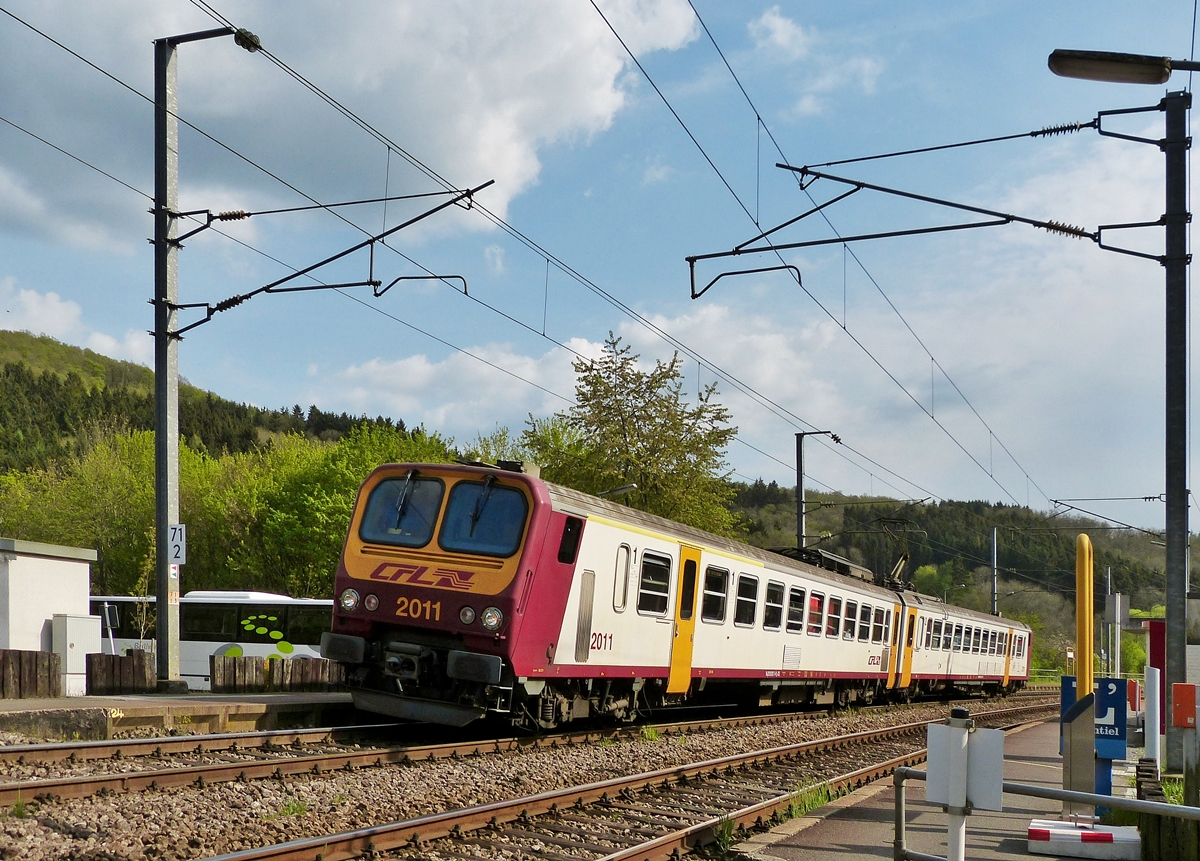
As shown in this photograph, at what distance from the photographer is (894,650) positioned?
88.1ft

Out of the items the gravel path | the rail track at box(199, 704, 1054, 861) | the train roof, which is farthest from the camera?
the train roof

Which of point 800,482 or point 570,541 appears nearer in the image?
point 570,541

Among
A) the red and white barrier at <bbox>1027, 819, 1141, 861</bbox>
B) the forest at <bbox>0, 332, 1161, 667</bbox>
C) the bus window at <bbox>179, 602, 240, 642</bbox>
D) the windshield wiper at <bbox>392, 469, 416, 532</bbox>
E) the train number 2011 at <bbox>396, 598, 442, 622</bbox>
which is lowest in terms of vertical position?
the red and white barrier at <bbox>1027, 819, 1141, 861</bbox>

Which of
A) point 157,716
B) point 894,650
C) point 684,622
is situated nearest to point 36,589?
point 157,716

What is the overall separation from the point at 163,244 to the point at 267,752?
9.20 meters

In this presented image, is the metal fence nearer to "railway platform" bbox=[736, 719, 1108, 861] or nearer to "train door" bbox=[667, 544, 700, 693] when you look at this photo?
"railway platform" bbox=[736, 719, 1108, 861]

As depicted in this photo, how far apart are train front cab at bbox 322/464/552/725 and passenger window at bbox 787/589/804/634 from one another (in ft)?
27.2

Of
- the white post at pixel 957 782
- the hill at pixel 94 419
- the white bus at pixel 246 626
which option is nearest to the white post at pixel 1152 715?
the white post at pixel 957 782

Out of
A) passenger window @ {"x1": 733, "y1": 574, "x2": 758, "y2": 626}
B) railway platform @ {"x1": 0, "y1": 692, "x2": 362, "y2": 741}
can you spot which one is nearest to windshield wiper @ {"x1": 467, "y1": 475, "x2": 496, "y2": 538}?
railway platform @ {"x1": 0, "y1": 692, "x2": 362, "y2": 741}

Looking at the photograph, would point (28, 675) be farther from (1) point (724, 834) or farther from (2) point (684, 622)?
(1) point (724, 834)

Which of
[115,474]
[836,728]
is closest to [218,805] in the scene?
[836,728]

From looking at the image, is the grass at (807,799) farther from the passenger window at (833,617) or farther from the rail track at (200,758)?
the passenger window at (833,617)

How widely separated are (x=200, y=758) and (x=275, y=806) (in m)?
2.23

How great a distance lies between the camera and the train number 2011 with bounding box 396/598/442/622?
471 inches
